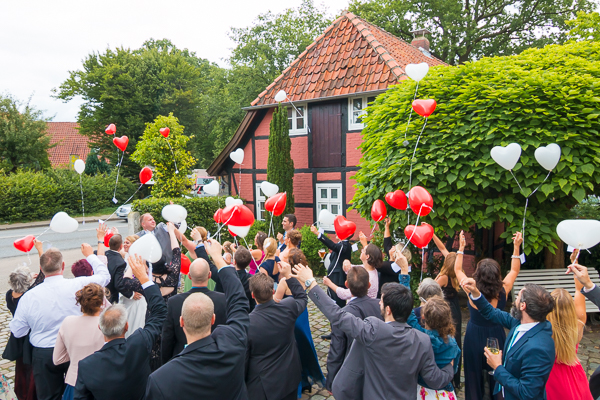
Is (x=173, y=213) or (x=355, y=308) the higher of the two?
(x=173, y=213)

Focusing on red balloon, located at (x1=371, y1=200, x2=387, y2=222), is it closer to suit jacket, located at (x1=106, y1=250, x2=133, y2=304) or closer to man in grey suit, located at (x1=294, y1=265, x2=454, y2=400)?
man in grey suit, located at (x1=294, y1=265, x2=454, y2=400)

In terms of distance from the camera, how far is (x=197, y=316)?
8.20 feet

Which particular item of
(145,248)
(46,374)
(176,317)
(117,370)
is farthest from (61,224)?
(117,370)

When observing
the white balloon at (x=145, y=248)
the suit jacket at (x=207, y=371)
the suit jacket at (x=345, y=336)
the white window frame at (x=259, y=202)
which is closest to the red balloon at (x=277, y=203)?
the white balloon at (x=145, y=248)

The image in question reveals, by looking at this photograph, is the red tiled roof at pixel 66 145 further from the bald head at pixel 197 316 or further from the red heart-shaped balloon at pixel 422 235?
the bald head at pixel 197 316

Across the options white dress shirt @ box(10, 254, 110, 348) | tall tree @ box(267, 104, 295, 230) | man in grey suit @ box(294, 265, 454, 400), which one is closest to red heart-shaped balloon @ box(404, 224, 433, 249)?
man in grey suit @ box(294, 265, 454, 400)

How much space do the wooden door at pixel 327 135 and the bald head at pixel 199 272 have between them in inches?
360

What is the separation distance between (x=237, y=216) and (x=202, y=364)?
2.63m

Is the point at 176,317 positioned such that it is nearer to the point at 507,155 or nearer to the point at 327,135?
the point at 507,155

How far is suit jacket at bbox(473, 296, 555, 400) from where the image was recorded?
2.67 meters

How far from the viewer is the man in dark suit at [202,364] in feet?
7.75

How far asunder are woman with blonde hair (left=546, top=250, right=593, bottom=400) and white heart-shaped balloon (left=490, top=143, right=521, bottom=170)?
8.73 feet

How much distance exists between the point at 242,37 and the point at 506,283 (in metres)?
27.2

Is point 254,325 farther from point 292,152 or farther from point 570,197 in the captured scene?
point 292,152
